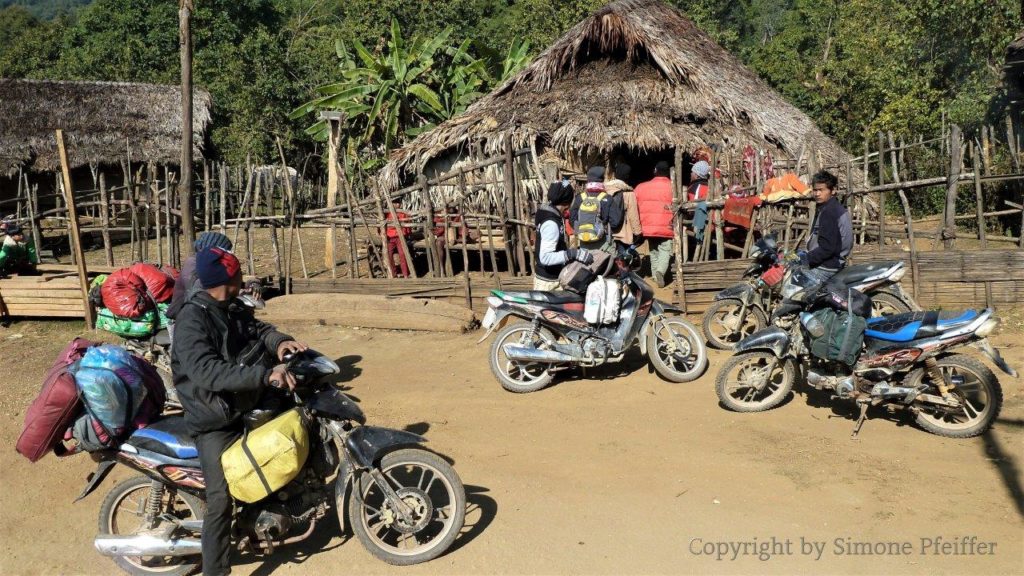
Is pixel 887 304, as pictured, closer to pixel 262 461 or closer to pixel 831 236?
pixel 831 236

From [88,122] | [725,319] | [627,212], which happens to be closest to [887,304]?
[725,319]

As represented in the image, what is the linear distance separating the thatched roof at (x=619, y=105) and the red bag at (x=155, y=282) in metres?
5.89

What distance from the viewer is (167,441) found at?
3.84m

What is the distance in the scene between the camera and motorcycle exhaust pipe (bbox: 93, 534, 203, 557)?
392cm

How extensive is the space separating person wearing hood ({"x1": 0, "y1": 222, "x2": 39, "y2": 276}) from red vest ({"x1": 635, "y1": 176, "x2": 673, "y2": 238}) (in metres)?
7.82

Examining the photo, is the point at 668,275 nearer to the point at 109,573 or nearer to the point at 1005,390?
the point at 1005,390

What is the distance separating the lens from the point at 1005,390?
6.01 meters

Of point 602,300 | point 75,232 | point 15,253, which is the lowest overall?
point 602,300

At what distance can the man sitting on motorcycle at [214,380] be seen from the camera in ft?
11.9

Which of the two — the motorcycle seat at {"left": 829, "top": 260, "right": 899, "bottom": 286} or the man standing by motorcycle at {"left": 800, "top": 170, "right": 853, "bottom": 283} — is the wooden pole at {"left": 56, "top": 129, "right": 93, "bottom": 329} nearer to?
the man standing by motorcycle at {"left": 800, "top": 170, "right": 853, "bottom": 283}

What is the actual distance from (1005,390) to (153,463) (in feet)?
18.7

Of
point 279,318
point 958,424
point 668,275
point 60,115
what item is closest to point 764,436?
point 958,424

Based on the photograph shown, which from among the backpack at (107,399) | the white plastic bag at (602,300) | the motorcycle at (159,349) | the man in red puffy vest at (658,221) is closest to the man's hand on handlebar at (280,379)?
the backpack at (107,399)

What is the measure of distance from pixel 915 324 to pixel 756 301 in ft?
7.43
